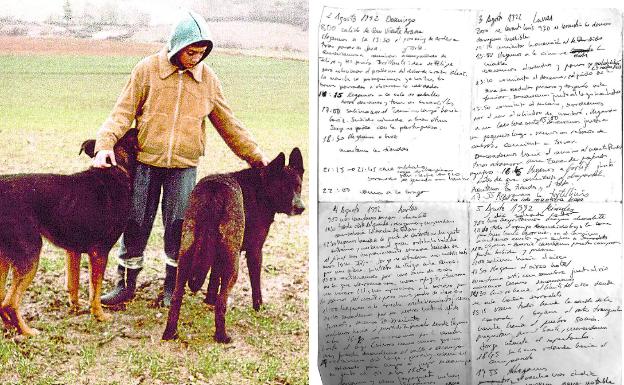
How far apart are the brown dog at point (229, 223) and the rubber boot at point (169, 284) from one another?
6 cm

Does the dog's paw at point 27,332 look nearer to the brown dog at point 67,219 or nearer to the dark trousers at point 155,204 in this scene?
the brown dog at point 67,219

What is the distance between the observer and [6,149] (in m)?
4.21

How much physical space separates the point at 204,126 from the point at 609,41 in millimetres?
2361

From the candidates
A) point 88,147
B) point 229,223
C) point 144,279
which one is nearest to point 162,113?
point 88,147

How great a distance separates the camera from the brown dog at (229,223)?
4.22m

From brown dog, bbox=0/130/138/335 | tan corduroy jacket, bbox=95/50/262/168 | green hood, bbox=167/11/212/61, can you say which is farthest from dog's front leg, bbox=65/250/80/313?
green hood, bbox=167/11/212/61

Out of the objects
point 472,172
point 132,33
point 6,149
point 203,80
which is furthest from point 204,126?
point 472,172

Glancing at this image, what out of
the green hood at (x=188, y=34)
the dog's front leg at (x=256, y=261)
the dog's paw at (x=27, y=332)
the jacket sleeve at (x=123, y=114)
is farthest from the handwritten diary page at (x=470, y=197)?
the dog's paw at (x=27, y=332)

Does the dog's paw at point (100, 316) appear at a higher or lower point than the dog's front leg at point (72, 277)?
lower

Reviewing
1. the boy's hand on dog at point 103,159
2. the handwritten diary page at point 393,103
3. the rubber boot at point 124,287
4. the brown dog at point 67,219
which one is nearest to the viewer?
the brown dog at point 67,219

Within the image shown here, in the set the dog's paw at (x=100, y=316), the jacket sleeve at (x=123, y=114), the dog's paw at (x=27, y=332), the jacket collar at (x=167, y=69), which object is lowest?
the dog's paw at (x=27, y=332)

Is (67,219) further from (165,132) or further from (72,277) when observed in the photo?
(165,132)

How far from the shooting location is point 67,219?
162 inches

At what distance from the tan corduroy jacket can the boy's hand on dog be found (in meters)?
0.03
